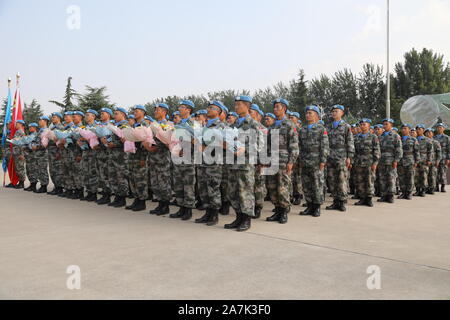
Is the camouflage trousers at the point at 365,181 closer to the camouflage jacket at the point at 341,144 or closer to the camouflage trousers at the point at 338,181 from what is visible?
the camouflage trousers at the point at 338,181

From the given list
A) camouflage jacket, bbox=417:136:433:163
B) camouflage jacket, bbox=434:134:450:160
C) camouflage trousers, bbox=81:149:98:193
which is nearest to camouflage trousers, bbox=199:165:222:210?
camouflage trousers, bbox=81:149:98:193

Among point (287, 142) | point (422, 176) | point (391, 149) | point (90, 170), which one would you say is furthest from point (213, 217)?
point (422, 176)

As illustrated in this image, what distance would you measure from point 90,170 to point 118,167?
37.4 inches

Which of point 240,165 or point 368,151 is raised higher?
point 368,151

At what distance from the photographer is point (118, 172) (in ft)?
22.6

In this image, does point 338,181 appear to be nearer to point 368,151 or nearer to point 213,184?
point 368,151

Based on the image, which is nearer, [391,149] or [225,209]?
[225,209]

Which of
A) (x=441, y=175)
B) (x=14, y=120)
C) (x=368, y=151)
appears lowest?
(x=441, y=175)

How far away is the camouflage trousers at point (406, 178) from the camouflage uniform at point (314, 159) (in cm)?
355

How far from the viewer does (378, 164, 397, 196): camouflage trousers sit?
792cm

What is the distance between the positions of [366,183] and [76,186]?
19.5 feet

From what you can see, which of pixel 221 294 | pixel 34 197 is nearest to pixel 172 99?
pixel 34 197

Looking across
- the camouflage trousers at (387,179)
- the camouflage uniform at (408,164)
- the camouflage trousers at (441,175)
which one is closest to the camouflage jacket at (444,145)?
the camouflage trousers at (441,175)

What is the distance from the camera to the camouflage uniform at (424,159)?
9.40 m
